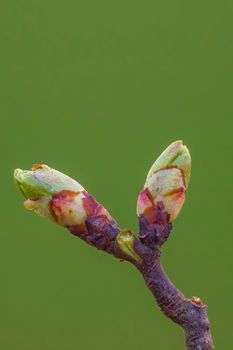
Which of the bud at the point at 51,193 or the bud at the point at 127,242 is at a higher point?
the bud at the point at 51,193

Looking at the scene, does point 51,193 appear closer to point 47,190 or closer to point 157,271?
point 47,190

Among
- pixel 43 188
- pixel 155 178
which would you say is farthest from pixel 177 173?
pixel 43 188

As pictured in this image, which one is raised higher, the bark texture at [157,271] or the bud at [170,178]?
the bud at [170,178]

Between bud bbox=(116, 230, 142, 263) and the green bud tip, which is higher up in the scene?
the green bud tip

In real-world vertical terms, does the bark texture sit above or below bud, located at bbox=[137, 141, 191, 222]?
below

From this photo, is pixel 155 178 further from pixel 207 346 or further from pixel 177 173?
pixel 207 346
